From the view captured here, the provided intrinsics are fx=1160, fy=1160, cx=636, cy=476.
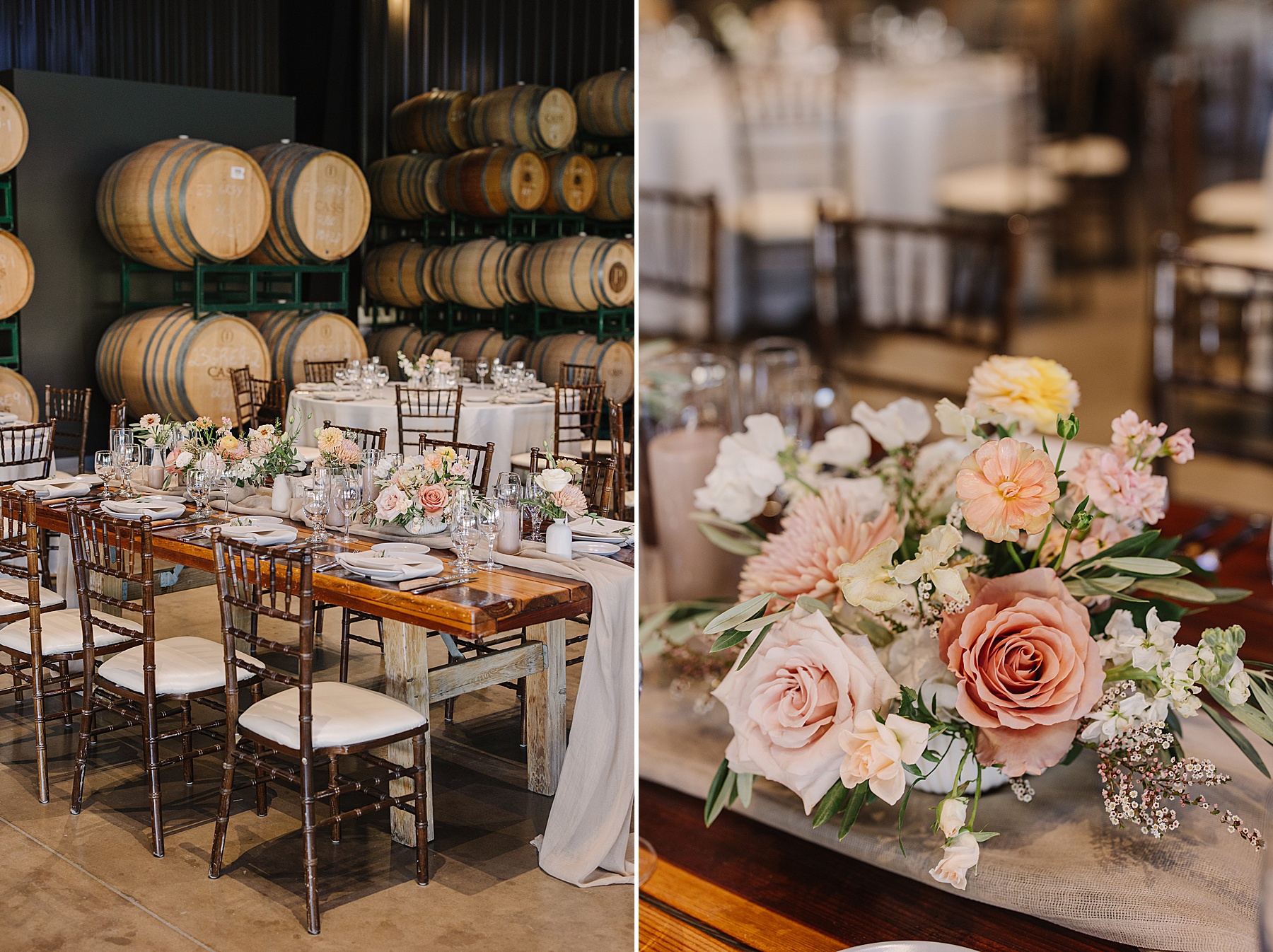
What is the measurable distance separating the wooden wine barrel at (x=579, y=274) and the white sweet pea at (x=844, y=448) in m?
5.17

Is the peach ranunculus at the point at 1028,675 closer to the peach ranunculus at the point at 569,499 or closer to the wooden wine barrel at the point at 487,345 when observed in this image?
the peach ranunculus at the point at 569,499

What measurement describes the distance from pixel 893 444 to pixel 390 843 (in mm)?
1671

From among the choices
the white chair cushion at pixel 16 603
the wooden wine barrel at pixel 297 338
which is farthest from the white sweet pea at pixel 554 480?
the wooden wine barrel at pixel 297 338

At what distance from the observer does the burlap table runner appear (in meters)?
0.70

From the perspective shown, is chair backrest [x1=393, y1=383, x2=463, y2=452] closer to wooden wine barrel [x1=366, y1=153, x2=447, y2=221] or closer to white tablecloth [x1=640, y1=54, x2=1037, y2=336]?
white tablecloth [x1=640, y1=54, x2=1037, y2=336]

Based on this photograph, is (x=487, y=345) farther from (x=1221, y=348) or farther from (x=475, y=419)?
(x=1221, y=348)

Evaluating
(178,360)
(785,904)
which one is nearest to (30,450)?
(178,360)

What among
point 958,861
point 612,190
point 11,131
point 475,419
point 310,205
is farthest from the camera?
point 612,190

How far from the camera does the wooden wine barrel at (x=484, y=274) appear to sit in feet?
20.8

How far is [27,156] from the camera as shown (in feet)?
13.8

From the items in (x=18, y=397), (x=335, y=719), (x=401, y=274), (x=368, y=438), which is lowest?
(x=335, y=719)

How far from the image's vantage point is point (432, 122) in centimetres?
588

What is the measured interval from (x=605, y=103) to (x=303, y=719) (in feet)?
16.8

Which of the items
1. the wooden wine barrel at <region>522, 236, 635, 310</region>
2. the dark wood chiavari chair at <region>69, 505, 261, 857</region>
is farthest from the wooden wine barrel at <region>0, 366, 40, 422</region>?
the wooden wine barrel at <region>522, 236, 635, 310</region>
